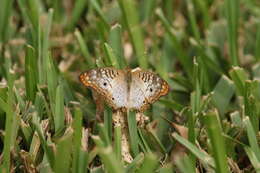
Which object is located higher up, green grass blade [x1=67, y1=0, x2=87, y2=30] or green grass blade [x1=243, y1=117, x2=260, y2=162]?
green grass blade [x1=67, y1=0, x2=87, y2=30]

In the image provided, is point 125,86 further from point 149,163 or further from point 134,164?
point 149,163

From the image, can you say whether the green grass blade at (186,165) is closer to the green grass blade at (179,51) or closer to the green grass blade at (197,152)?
the green grass blade at (197,152)

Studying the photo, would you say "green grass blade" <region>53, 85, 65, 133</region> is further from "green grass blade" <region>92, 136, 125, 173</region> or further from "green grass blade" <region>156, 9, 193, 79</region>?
"green grass blade" <region>156, 9, 193, 79</region>

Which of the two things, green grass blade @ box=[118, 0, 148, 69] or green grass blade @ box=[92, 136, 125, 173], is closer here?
green grass blade @ box=[92, 136, 125, 173]

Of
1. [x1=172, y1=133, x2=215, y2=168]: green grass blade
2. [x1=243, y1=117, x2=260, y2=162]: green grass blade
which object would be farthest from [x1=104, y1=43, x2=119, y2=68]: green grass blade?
[x1=243, y1=117, x2=260, y2=162]: green grass blade

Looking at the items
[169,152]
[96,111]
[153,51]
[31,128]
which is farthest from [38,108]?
[153,51]

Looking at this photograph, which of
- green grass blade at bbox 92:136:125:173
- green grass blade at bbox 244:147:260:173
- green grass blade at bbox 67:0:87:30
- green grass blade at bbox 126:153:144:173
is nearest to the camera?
green grass blade at bbox 92:136:125:173

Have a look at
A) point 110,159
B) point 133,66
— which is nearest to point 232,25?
point 133,66

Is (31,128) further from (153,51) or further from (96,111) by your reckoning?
(153,51)
